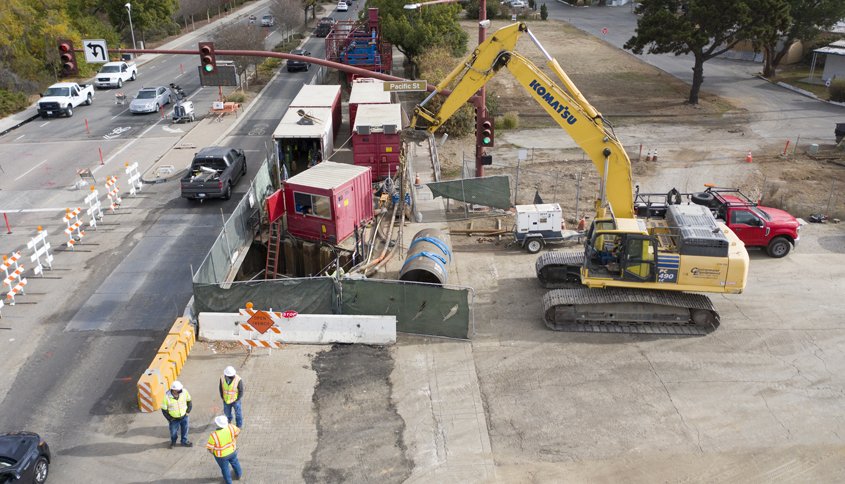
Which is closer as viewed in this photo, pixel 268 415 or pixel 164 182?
pixel 268 415

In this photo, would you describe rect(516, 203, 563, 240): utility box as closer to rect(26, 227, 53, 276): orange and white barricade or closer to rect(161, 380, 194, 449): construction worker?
rect(161, 380, 194, 449): construction worker

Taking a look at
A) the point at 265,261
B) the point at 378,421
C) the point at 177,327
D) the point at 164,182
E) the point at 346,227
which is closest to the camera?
the point at 378,421

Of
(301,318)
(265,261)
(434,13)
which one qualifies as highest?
(434,13)

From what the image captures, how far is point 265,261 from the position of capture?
77.6 ft

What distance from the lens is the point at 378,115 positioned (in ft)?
90.3

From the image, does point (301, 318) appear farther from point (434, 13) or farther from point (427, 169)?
point (434, 13)

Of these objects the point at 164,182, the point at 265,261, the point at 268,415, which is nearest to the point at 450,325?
the point at 268,415

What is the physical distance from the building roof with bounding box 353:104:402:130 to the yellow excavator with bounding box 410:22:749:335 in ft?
27.0

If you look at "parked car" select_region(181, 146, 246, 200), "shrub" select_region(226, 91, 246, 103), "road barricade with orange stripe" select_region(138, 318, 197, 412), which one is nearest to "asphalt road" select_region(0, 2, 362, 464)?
"parked car" select_region(181, 146, 246, 200)

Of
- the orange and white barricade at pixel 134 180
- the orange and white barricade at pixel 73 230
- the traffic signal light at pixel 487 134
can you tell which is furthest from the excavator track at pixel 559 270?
the orange and white barricade at pixel 134 180

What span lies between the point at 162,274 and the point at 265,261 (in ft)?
12.6

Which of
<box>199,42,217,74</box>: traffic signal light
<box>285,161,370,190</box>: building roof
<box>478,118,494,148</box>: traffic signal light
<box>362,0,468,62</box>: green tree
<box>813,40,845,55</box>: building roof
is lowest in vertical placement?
<box>285,161,370,190</box>: building roof

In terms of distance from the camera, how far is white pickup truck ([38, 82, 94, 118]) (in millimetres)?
39250

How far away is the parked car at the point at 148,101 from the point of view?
40.2 meters
